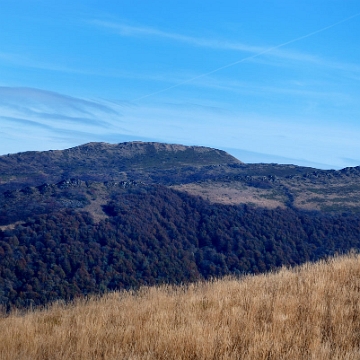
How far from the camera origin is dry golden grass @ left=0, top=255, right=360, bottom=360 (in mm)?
5406

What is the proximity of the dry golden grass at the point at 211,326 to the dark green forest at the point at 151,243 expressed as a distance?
16548 mm

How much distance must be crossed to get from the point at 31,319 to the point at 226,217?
40894mm

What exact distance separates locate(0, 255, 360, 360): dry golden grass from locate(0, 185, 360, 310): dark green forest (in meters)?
16.5

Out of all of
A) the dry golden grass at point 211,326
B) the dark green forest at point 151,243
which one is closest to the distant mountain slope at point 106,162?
the dark green forest at point 151,243

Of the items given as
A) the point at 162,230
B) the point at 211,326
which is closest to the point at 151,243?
the point at 162,230

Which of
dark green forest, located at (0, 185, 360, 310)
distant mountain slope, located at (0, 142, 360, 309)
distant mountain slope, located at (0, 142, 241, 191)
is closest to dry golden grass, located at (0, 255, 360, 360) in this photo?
distant mountain slope, located at (0, 142, 360, 309)

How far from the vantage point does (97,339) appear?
234 inches

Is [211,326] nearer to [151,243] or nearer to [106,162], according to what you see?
[151,243]

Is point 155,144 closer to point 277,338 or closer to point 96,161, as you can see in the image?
point 96,161

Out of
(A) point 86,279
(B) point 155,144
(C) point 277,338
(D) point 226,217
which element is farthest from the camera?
(B) point 155,144

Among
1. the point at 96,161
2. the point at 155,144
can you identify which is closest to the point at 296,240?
the point at 96,161

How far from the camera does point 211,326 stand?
20.0ft

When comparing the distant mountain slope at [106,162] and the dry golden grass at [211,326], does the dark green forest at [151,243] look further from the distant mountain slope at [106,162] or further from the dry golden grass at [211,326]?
the distant mountain slope at [106,162]

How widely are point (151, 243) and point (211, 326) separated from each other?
33589 millimetres
